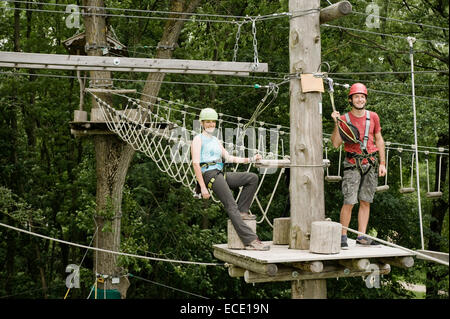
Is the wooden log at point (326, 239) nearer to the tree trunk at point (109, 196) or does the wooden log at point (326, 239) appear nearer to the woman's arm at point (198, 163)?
the woman's arm at point (198, 163)

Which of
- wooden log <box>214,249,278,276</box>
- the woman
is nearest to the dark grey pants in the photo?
the woman

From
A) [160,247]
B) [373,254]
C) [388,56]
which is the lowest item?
[160,247]

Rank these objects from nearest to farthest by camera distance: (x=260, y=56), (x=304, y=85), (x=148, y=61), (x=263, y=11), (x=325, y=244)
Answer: (x=325, y=244)
(x=304, y=85)
(x=148, y=61)
(x=263, y=11)
(x=260, y=56)

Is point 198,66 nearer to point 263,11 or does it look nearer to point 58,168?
point 263,11

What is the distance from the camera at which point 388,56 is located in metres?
11.7

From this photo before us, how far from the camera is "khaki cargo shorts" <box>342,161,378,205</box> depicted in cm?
452

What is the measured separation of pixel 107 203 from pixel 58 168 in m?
5.40

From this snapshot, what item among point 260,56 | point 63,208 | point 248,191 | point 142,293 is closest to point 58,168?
point 63,208

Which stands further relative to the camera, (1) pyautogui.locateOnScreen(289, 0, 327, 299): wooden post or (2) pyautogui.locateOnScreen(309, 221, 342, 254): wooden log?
(1) pyautogui.locateOnScreen(289, 0, 327, 299): wooden post

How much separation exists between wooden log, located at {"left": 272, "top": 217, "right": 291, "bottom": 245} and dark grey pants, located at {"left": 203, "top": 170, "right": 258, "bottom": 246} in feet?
0.74

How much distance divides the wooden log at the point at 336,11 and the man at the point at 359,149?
0.50m

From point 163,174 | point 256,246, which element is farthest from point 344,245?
point 163,174

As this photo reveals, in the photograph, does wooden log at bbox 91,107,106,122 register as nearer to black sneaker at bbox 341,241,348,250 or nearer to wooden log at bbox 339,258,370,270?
black sneaker at bbox 341,241,348,250

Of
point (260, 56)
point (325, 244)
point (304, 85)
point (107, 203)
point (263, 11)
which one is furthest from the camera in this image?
point (260, 56)
